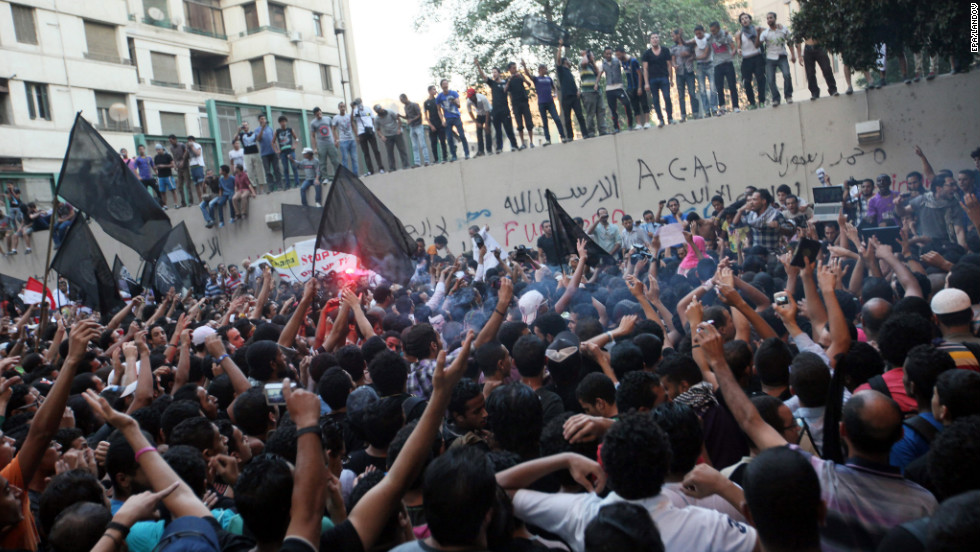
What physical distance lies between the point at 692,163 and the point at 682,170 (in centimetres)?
22

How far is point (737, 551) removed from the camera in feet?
8.18

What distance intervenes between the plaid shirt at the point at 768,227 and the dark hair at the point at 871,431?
7667 millimetres

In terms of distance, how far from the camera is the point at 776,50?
44.9 feet

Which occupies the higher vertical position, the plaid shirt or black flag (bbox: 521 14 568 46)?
black flag (bbox: 521 14 568 46)

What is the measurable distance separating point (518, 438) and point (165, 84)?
3894cm

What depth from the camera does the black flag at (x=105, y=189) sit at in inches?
330

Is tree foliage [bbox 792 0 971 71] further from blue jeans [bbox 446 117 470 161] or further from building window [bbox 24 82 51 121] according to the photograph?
building window [bbox 24 82 51 121]

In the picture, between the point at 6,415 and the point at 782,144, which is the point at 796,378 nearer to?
the point at 6,415

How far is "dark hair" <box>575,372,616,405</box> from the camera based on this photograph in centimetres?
374

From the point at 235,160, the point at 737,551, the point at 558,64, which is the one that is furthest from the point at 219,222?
the point at 737,551

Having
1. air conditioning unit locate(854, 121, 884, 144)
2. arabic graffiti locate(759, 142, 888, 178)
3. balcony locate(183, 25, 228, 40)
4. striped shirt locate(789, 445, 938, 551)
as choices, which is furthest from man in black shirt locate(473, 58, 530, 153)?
balcony locate(183, 25, 228, 40)

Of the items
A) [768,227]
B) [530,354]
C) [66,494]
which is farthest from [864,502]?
[768,227]

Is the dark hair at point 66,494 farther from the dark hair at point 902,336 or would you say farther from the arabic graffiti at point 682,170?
the arabic graffiti at point 682,170

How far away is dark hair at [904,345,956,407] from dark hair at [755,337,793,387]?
587mm
